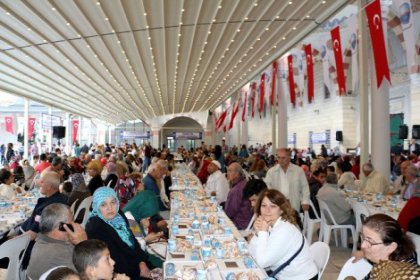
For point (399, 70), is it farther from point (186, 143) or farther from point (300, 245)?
point (186, 143)

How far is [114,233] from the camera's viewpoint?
362cm

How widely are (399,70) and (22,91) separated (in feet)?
56.6

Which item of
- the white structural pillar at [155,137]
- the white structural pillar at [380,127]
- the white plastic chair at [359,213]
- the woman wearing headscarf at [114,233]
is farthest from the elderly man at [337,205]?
the white structural pillar at [155,137]

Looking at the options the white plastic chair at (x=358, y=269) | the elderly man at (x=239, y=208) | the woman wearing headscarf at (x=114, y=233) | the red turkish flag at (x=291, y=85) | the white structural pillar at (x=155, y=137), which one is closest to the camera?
the white plastic chair at (x=358, y=269)

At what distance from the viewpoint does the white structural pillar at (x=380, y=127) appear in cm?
965

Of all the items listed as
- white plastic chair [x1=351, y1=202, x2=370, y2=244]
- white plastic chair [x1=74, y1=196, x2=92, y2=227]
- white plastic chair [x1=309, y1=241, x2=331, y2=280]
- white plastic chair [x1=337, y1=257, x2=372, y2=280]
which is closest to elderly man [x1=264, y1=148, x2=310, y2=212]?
white plastic chair [x1=351, y1=202, x2=370, y2=244]

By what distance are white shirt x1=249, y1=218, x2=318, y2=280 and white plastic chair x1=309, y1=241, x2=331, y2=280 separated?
11 centimetres

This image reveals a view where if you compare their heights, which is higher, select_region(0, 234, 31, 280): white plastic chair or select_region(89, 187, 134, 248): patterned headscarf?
select_region(89, 187, 134, 248): patterned headscarf

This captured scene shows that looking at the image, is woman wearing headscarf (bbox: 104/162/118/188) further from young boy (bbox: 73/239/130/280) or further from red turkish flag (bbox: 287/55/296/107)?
red turkish flag (bbox: 287/55/296/107)

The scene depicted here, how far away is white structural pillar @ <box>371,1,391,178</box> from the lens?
31.7 ft

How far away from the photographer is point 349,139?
65.6 ft

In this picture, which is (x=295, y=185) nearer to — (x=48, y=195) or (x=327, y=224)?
(x=327, y=224)

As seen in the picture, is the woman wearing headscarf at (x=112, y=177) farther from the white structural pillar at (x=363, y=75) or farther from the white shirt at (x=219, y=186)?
the white structural pillar at (x=363, y=75)

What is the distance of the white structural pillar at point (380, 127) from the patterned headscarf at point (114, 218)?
7.41 m
